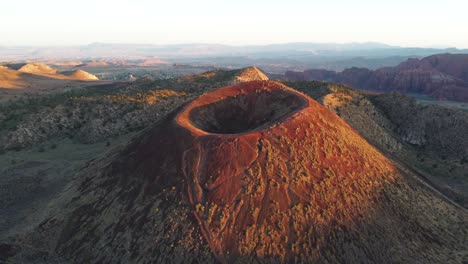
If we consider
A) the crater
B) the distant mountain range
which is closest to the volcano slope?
the crater

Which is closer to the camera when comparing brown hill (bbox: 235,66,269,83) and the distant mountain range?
brown hill (bbox: 235,66,269,83)

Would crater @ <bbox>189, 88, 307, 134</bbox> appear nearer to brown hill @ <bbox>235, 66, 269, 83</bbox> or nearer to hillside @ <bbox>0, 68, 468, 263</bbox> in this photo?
hillside @ <bbox>0, 68, 468, 263</bbox>

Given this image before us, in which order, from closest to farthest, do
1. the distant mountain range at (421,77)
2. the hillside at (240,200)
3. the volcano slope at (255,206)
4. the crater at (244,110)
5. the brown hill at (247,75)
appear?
the volcano slope at (255,206), the hillside at (240,200), the crater at (244,110), the brown hill at (247,75), the distant mountain range at (421,77)

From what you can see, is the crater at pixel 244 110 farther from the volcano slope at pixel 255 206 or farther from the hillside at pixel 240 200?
the volcano slope at pixel 255 206

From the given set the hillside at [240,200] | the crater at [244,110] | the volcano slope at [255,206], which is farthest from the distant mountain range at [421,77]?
the volcano slope at [255,206]

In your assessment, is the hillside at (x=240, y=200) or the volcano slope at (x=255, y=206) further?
the hillside at (x=240, y=200)

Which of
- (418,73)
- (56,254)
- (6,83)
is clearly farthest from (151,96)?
(418,73)

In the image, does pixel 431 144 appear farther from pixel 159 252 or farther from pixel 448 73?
pixel 448 73
